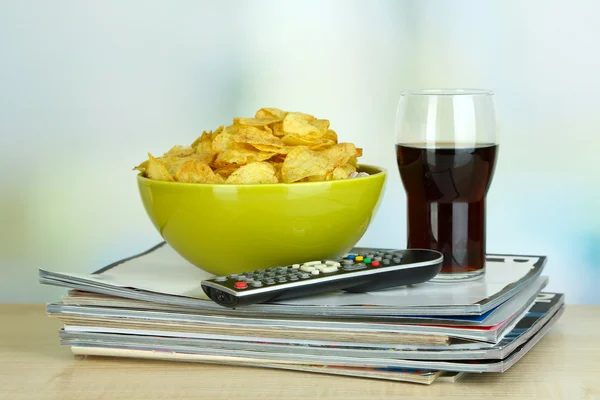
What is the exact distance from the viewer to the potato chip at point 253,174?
0.94 meters

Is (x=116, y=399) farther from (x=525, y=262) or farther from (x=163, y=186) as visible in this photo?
(x=525, y=262)

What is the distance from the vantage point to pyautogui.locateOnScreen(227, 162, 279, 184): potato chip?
94 cm

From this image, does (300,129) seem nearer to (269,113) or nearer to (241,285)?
(269,113)

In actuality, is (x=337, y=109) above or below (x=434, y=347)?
above

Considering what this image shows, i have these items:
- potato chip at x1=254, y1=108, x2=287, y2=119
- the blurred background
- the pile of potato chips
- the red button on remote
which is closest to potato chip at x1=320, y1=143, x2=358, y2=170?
the pile of potato chips

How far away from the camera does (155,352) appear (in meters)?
0.88

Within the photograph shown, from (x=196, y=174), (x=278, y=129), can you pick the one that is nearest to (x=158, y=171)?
(x=196, y=174)

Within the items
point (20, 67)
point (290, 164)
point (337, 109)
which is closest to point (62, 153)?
point (20, 67)

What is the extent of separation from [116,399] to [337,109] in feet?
2.38

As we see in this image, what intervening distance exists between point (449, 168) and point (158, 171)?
35cm

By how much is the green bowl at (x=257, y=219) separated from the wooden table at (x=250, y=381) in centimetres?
15

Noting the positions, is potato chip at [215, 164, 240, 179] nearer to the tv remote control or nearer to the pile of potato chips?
the pile of potato chips

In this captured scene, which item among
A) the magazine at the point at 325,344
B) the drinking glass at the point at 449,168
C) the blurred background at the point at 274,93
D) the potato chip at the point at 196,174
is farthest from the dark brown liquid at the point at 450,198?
the blurred background at the point at 274,93

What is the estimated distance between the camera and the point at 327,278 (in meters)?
0.85
